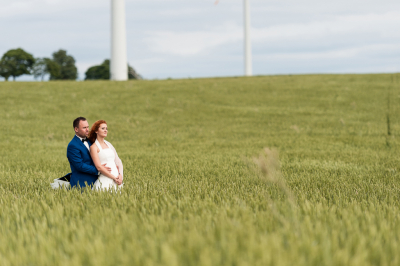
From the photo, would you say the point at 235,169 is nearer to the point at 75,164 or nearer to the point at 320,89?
the point at 75,164

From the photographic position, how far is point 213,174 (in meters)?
8.44

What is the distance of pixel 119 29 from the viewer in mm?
41312

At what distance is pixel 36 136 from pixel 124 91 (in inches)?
536

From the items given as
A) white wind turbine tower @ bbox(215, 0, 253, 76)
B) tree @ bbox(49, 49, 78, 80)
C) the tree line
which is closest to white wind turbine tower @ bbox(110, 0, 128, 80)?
white wind turbine tower @ bbox(215, 0, 253, 76)

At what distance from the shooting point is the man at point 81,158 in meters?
6.11

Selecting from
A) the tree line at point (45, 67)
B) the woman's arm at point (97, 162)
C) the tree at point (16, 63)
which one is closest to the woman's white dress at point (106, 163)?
the woman's arm at point (97, 162)

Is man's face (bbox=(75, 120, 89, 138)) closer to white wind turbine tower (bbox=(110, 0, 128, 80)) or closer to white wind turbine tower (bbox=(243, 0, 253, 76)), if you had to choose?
white wind turbine tower (bbox=(110, 0, 128, 80))

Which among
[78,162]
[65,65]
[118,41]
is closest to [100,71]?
[65,65]

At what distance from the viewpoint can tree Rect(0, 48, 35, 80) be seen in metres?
74.1

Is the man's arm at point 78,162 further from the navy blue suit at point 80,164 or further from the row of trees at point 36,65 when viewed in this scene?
the row of trees at point 36,65

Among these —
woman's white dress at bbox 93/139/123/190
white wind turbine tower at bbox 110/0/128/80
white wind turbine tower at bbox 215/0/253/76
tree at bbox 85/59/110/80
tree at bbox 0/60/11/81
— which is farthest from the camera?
tree at bbox 85/59/110/80

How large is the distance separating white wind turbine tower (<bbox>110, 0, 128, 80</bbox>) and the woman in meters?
38.0

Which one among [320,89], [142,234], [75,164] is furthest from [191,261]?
[320,89]

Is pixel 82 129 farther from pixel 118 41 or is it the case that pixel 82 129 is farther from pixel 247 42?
pixel 247 42
